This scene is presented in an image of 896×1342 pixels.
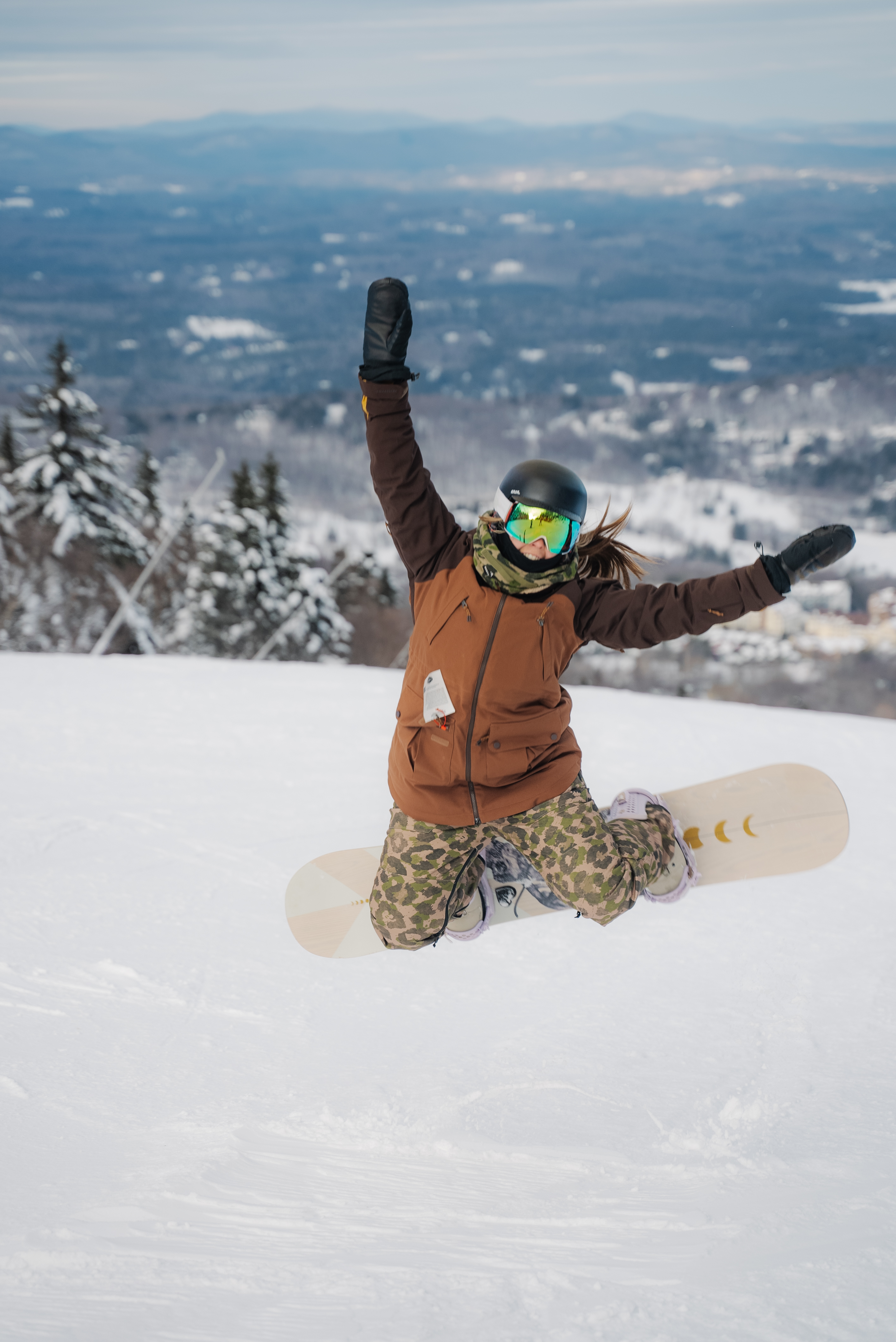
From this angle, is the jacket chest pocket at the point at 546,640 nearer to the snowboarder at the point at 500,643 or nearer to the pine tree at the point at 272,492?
the snowboarder at the point at 500,643

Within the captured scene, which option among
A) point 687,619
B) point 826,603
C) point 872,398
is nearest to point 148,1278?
point 687,619

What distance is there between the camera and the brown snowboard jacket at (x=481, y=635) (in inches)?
95.0

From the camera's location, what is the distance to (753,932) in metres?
2.97

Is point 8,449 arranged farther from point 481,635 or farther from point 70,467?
point 481,635

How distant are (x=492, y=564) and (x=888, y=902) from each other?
2.00 metres

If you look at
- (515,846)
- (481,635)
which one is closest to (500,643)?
(481,635)

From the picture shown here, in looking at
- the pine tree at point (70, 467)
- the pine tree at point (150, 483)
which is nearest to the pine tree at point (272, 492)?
the pine tree at point (70, 467)

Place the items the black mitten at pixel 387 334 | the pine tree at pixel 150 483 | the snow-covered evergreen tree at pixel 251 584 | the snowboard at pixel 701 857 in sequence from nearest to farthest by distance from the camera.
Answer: the black mitten at pixel 387 334 < the snowboard at pixel 701 857 < the snow-covered evergreen tree at pixel 251 584 < the pine tree at pixel 150 483

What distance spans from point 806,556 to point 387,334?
1.26 m

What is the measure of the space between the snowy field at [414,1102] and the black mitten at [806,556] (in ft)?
4.06

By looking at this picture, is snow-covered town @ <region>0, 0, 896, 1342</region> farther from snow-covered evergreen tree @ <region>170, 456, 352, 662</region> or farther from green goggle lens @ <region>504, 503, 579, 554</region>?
snow-covered evergreen tree @ <region>170, 456, 352, 662</region>

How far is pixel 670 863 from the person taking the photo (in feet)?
9.84

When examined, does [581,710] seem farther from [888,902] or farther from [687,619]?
[687,619]

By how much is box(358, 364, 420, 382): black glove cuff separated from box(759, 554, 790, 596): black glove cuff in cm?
106
